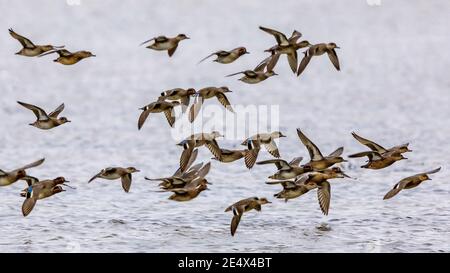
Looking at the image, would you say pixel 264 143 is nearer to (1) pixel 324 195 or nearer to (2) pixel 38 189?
(1) pixel 324 195

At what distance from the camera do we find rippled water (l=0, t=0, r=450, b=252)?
46.9ft

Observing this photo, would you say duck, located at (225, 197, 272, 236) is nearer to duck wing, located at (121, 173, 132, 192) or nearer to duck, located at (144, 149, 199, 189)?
duck, located at (144, 149, 199, 189)

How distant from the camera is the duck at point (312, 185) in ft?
45.2

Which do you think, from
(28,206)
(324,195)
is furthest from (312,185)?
(28,206)

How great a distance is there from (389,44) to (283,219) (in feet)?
48.7

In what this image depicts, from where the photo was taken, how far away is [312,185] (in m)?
13.8

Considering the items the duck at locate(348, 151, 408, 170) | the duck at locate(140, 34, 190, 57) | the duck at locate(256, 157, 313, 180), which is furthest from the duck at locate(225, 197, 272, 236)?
the duck at locate(140, 34, 190, 57)

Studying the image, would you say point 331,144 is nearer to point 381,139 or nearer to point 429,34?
point 381,139

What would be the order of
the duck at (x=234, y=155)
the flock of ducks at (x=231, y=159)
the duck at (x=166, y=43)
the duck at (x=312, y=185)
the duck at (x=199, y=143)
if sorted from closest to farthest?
the flock of ducks at (x=231, y=159)
the duck at (x=312, y=185)
the duck at (x=199, y=143)
the duck at (x=234, y=155)
the duck at (x=166, y=43)

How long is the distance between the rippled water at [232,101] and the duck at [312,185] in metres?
0.50

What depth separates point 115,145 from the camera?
779 inches

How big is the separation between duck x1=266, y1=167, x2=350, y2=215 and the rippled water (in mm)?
496

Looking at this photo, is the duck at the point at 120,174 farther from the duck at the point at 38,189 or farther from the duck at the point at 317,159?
the duck at the point at 317,159

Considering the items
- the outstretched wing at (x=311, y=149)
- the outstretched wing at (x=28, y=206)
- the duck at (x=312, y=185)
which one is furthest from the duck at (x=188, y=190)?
the outstretched wing at (x=28, y=206)
